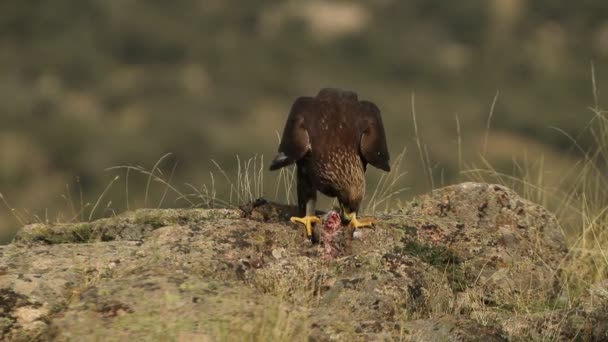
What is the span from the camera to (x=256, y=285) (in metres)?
5.73

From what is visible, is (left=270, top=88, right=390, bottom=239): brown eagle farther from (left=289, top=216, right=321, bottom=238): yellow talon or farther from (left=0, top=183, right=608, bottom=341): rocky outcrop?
(left=0, top=183, right=608, bottom=341): rocky outcrop

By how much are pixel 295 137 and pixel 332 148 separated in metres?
0.29

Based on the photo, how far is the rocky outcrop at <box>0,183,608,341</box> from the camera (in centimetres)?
494

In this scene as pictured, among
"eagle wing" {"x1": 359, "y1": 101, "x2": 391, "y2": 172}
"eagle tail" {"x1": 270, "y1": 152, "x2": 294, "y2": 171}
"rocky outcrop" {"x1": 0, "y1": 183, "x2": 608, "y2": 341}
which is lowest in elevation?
"rocky outcrop" {"x1": 0, "y1": 183, "x2": 608, "y2": 341}

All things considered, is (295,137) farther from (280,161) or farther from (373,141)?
(373,141)

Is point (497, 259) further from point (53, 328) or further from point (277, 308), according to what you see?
point (53, 328)

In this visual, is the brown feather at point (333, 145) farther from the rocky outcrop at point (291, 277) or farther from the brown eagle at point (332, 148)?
the rocky outcrop at point (291, 277)

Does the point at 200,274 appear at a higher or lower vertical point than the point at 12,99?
higher

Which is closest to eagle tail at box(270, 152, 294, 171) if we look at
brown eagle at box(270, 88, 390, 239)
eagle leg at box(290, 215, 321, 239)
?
brown eagle at box(270, 88, 390, 239)

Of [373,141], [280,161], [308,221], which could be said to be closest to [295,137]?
[280,161]

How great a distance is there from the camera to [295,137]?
6.88 metres

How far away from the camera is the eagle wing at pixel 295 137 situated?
22.4ft

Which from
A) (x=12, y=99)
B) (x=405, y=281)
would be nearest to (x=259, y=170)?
(x=405, y=281)

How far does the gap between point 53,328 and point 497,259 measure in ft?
9.58
